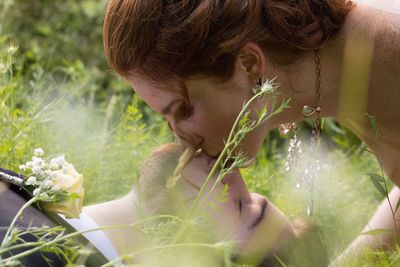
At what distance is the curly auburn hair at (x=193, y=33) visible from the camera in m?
1.97

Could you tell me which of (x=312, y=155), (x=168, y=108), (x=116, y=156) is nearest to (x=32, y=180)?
(x=168, y=108)

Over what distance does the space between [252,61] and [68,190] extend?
1.75 ft

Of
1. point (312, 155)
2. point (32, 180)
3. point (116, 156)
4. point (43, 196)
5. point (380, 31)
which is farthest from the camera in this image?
point (116, 156)

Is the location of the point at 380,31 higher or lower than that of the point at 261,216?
higher

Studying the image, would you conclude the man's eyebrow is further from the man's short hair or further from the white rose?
the white rose

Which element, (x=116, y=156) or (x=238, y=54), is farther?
(x=116, y=156)

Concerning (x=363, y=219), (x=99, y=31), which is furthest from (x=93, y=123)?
(x=99, y=31)

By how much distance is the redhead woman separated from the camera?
77.9 inches

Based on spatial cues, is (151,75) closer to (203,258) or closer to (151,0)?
(151,0)

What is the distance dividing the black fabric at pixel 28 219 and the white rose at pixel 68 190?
0.03m

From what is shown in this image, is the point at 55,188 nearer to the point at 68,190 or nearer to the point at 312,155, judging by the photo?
the point at 68,190

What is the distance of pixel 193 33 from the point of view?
1967mm

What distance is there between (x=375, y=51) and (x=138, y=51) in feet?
2.00

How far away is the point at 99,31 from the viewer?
187 inches
